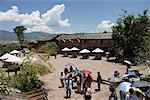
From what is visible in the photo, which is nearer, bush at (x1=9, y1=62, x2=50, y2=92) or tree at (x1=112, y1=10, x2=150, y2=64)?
bush at (x1=9, y1=62, x2=50, y2=92)

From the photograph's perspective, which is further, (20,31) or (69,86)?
(20,31)

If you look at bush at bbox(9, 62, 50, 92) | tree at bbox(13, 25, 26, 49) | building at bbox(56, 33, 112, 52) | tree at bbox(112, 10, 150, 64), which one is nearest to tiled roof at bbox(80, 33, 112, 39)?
building at bbox(56, 33, 112, 52)

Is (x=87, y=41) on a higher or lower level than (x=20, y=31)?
lower

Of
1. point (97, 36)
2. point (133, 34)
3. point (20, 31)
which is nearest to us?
point (133, 34)

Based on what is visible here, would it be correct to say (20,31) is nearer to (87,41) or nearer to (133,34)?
(87,41)

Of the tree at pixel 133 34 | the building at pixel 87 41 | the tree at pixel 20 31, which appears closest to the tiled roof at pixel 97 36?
the building at pixel 87 41

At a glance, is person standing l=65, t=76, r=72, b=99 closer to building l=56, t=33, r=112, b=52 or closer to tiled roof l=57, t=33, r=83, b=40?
building l=56, t=33, r=112, b=52

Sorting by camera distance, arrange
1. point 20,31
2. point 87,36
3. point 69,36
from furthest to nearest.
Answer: point 20,31 < point 69,36 < point 87,36

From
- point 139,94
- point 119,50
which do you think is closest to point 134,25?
point 119,50

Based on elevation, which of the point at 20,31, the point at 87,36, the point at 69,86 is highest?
the point at 20,31

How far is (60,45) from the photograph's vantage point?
2731 inches

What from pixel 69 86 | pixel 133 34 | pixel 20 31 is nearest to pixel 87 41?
pixel 133 34

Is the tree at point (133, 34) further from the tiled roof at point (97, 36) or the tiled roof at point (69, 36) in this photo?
the tiled roof at point (69, 36)

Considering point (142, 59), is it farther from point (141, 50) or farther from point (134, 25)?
point (134, 25)
